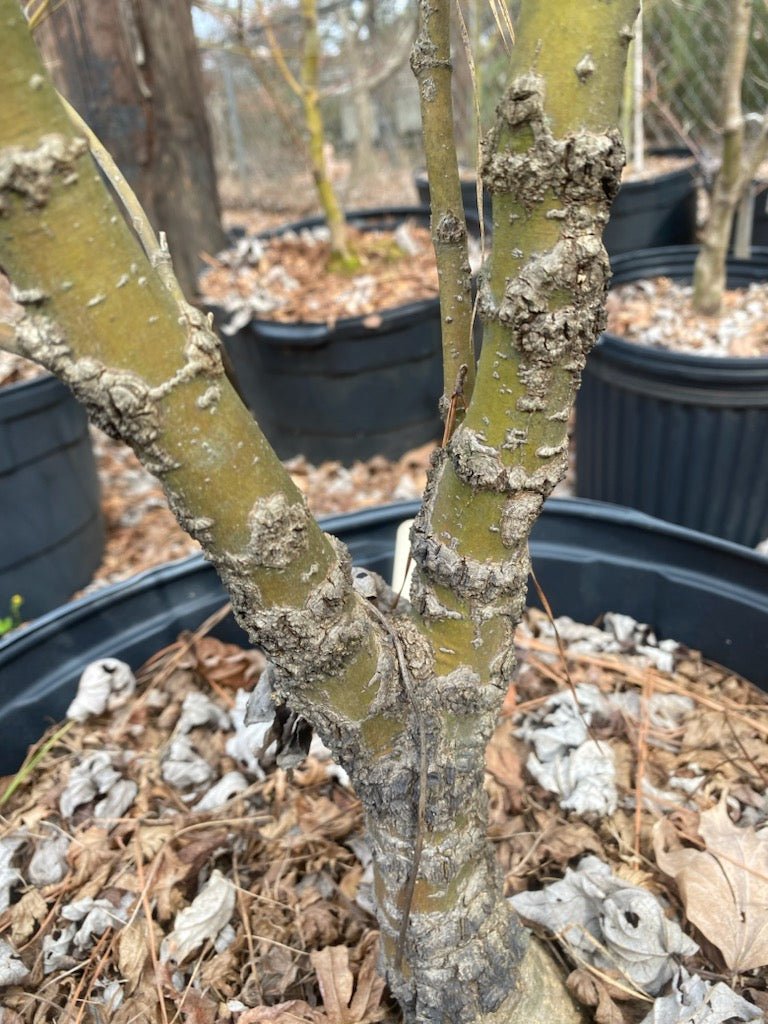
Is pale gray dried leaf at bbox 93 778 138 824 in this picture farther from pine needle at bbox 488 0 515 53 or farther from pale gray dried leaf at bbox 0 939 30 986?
pine needle at bbox 488 0 515 53

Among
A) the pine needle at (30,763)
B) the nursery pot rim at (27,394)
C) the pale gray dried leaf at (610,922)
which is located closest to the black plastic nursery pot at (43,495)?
the nursery pot rim at (27,394)

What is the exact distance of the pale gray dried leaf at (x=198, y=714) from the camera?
1.01 m

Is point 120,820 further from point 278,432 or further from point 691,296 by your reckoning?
point 691,296

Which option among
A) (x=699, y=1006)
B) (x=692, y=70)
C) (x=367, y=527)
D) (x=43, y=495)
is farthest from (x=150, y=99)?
(x=692, y=70)

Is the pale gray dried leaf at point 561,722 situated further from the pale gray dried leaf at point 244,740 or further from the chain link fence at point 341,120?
the chain link fence at point 341,120

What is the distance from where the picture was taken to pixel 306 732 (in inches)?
25.1

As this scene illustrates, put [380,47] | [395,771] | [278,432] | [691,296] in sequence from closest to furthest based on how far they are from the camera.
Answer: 1. [395,771]
2. [691,296]
3. [278,432]
4. [380,47]

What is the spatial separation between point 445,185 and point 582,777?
71 cm

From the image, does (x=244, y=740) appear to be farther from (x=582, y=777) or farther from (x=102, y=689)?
(x=582, y=777)

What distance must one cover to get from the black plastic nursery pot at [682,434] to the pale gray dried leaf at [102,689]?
3.76ft

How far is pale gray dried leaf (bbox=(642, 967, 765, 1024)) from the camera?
0.65 metres

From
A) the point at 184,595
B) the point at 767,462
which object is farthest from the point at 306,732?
the point at 767,462

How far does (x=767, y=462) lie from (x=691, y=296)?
21.9 inches

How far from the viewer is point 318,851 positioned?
0.87 meters
